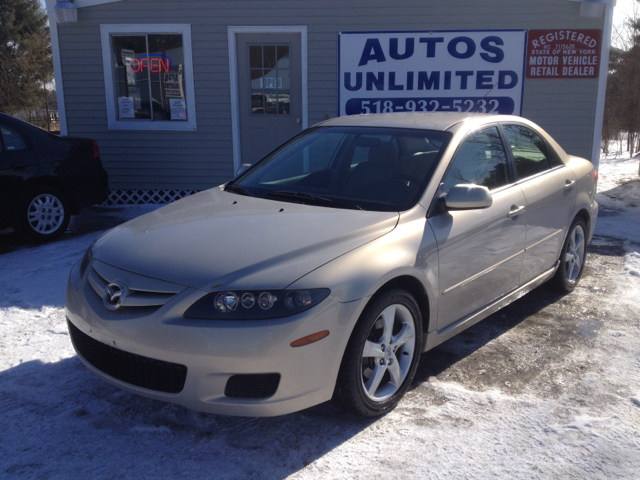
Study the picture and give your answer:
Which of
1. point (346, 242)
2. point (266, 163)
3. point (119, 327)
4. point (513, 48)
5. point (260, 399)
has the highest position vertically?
point (513, 48)

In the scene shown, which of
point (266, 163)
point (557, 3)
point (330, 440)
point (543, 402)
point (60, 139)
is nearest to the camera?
point (330, 440)

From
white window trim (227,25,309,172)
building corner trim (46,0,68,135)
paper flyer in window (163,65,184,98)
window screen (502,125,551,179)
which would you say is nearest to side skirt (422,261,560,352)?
window screen (502,125,551,179)

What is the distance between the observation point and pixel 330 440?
278 centimetres

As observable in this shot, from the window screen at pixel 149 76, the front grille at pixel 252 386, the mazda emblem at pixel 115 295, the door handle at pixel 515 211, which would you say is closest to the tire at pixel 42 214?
the window screen at pixel 149 76

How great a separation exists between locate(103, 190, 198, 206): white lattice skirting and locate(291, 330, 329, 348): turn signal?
691 centimetres

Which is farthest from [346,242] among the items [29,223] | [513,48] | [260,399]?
[513,48]

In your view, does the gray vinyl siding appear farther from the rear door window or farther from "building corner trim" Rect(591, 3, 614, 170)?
the rear door window

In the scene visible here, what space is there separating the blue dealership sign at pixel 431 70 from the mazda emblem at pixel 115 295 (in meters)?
6.55

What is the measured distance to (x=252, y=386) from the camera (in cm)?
250

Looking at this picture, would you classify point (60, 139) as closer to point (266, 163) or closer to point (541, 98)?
point (266, 163)

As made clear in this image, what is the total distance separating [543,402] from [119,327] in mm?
2294

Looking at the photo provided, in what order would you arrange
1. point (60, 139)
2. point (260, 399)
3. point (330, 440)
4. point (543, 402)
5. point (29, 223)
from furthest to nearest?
point (60, 139) < point (29, 223) < point (543, 402) < point (330, 440) < point (260, 399)

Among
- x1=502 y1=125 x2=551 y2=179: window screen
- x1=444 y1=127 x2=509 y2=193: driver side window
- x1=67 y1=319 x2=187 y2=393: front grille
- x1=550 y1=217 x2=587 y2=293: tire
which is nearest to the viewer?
x1=67 y1=319 x2=187 y2=393: front grille

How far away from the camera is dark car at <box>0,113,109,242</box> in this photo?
6184 millimetres
